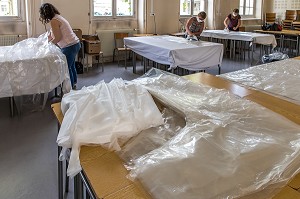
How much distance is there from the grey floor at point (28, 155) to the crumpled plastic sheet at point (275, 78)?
5.26 feet

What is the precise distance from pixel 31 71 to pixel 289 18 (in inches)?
364

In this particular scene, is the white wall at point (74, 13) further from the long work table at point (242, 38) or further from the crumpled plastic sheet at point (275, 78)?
the crumpled plastic sheet at point (275, 78)

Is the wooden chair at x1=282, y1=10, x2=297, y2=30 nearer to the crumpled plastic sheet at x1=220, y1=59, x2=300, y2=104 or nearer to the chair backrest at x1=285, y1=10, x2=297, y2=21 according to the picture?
the chair backrest at x1=285, y1=10, x2=297, y2=21

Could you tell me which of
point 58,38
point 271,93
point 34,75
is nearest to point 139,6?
point 58,38

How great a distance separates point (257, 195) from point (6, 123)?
3094 millimetres

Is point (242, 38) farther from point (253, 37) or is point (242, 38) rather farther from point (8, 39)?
point (8, 39)

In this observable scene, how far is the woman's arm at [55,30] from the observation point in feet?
12.9

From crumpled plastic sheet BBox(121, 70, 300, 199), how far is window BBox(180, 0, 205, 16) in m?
7.37

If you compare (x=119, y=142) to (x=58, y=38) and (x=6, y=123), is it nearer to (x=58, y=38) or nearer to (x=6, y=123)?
(x=6, y=123)

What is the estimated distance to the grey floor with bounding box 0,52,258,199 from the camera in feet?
6.97

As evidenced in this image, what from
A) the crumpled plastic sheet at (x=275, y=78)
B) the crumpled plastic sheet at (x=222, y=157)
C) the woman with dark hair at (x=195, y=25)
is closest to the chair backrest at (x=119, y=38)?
the woman with dark hair at (x=195, y=25)

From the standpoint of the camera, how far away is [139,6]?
7234 mm

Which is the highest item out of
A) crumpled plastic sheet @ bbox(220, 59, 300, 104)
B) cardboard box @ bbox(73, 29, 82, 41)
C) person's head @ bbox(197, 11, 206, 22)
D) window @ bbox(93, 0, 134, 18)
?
window @ bbox(93, 0, 134, 18)

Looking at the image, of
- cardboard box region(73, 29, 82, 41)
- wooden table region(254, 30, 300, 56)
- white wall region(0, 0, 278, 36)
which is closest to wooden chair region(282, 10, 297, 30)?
white wall region(0, 0, 278, 36)
